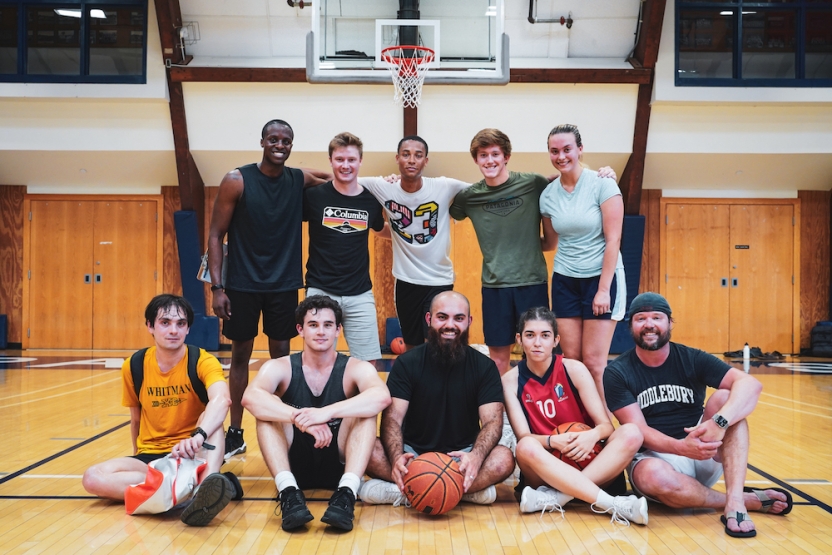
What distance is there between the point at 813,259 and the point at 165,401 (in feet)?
37.7

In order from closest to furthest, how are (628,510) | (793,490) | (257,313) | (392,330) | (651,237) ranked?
(628,510)
(793,490)
(257,313)
(392,330)
(651,237)

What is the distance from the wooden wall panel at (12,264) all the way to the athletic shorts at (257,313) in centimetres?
921

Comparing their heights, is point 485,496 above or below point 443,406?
below

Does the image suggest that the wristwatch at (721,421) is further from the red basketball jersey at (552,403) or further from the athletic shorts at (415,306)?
the athletic shorts at (415,306)

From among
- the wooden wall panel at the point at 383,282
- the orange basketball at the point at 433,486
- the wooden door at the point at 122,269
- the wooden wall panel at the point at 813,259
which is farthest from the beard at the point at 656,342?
the wooden door at the point at 122,269

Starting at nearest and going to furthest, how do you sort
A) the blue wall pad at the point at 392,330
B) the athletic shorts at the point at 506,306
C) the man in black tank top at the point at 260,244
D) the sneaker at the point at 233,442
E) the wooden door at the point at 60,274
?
the athletic shorts at the point at 506,306 < the man in black tank top at the point at 260,244 < the sneaker at the point at 233,442 < the blue wall pad at the point at 392,330 < the wooden door at the point at 60,274

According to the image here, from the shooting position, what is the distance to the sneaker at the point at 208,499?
2.99 m

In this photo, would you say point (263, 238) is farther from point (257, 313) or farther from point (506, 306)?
point (506, 306)

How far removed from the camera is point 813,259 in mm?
11789

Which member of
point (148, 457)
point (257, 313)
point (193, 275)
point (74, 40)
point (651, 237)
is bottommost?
point (148, 457)

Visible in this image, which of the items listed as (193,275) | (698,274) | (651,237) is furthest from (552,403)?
(698,274)

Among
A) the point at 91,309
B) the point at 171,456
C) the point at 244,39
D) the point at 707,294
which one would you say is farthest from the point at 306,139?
the point at 171,456

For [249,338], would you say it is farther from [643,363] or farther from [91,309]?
[91,309]

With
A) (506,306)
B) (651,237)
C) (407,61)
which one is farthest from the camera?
(651,237)
